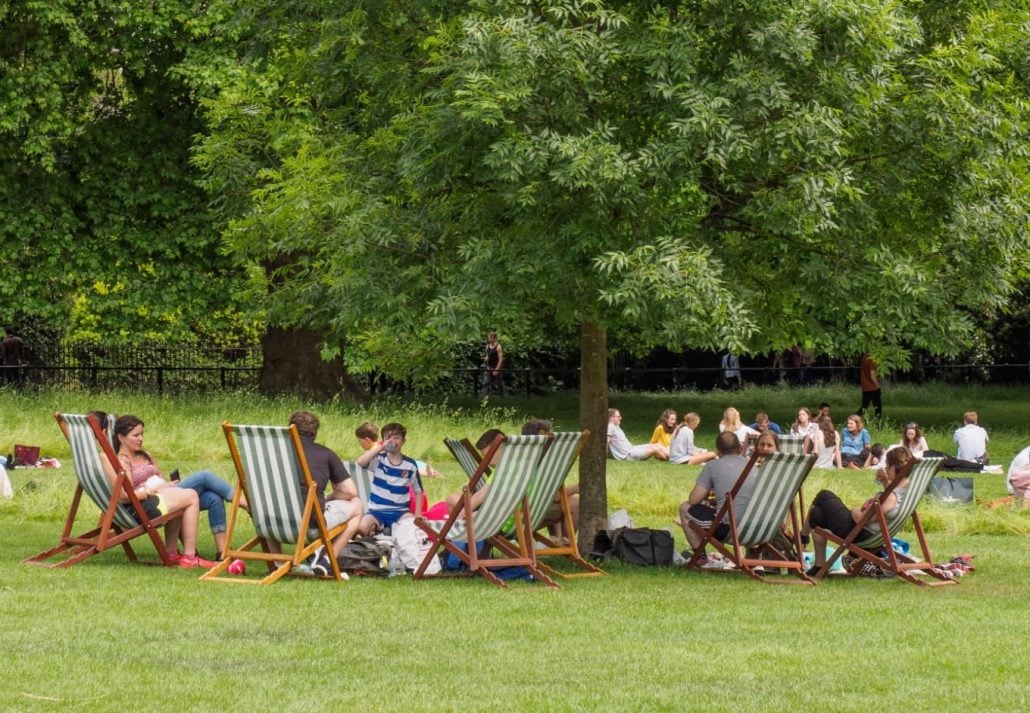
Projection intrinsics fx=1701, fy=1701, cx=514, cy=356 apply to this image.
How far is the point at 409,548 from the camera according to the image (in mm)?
11602

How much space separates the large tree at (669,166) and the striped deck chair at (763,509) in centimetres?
95

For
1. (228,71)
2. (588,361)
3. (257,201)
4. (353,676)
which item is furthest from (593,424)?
(228,71)

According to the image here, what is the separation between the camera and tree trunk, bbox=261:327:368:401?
31922 millimetres

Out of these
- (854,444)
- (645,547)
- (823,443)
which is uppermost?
(645,547)

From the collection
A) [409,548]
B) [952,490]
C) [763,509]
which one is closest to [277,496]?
[409,548]

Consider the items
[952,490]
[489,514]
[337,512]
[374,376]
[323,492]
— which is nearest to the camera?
[489,514]

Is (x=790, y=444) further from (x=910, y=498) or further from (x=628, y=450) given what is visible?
(x=628, y=450)

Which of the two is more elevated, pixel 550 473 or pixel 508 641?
pixel 550 473

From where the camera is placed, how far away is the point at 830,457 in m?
23.2

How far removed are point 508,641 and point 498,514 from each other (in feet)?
8.42

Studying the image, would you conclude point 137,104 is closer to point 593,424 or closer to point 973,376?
point 593,424

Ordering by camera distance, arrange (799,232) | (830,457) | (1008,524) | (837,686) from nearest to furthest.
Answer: (837,686) < (799,232) < (1008,524) < (830,457)

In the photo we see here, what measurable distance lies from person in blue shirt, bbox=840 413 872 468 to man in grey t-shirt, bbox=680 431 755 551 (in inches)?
456

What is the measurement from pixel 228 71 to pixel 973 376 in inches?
854
